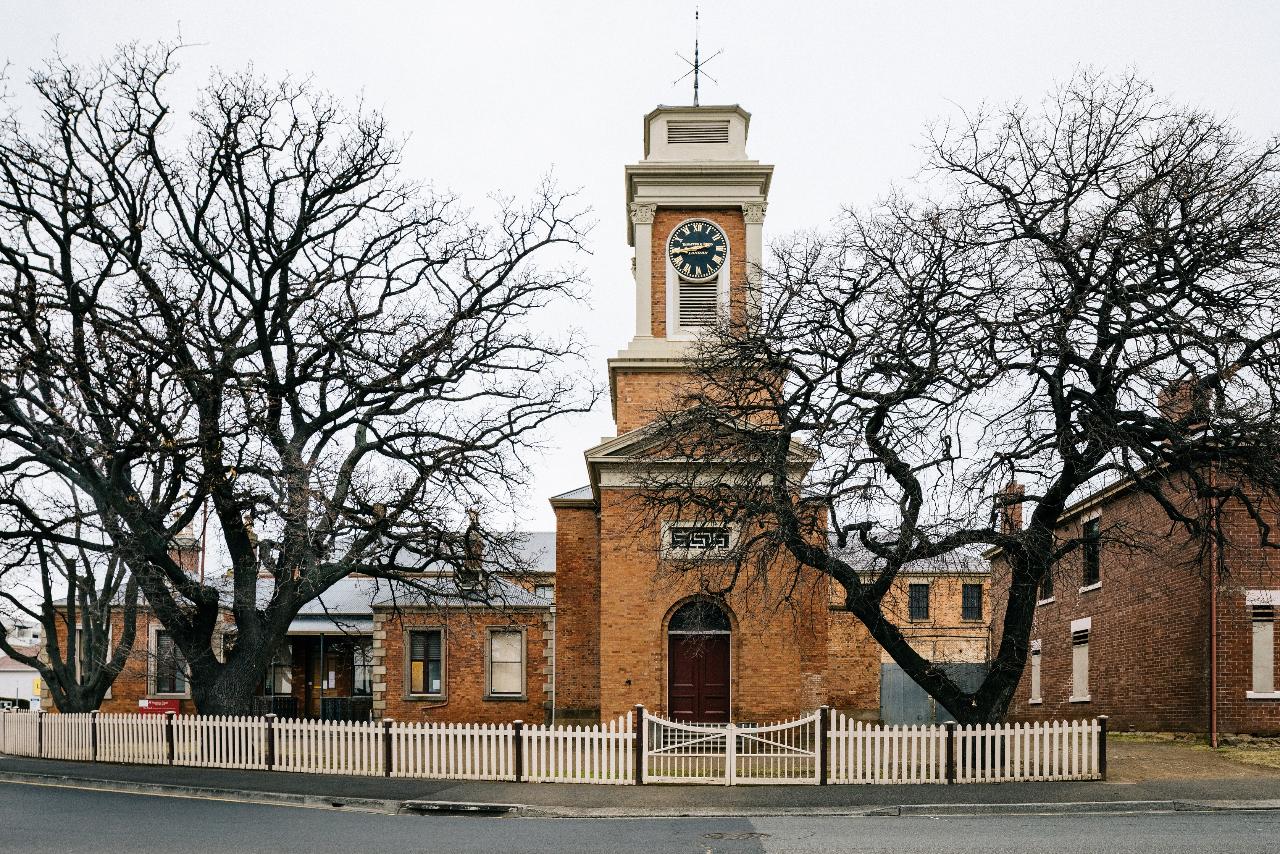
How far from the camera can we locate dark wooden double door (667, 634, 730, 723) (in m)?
29.0

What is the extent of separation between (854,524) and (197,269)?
13944 millimetres

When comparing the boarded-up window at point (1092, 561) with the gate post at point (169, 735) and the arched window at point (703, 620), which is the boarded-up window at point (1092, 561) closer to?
the arched window at point (703, 620)

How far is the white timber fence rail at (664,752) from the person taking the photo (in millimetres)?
19750

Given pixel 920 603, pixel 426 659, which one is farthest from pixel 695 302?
pixel 920 603

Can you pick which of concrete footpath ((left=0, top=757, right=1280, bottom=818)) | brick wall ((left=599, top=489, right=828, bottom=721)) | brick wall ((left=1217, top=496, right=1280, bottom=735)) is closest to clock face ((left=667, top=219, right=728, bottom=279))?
brick wall ((left=599, top=489, right=828, bottom=721))

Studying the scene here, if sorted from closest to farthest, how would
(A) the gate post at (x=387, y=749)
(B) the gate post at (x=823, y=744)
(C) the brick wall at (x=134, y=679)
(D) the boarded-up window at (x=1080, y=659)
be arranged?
1. (B) the gate post at (x=823, y=744)
2. (A) the gate post at (x=387, y=749)
3. (D) the boarded-up window at (x=1080, y=659)
4. (C) the brick wall at (x=134, y=679)

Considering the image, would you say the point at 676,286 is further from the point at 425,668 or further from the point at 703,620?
Result: the point at 425,668

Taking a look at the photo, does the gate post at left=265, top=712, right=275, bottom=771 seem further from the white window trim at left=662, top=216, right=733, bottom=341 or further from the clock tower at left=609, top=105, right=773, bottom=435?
the white window trim at left=662, top=216, right=733, bottom=341

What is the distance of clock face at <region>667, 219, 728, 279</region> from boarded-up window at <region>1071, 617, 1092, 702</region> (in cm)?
1251

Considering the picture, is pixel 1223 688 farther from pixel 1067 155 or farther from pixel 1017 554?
pixel 1067 155

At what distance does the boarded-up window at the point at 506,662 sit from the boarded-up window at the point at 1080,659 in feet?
50.5

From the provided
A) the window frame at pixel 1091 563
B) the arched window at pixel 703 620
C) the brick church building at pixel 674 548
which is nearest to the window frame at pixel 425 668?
the brick church building at pixel 674 548

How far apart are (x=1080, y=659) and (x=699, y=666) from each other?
1016 cm

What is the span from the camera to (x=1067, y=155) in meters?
20.8
